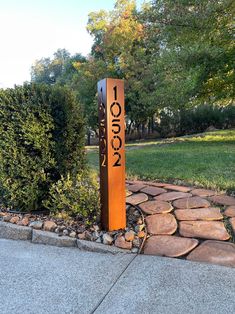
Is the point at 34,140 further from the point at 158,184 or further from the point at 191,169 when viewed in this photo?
the point at 191,169

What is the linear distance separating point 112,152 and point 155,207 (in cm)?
87

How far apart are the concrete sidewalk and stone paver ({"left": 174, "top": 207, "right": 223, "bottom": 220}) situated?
0.71 m

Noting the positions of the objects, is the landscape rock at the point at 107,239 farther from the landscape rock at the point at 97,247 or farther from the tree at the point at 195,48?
the tree at the point at 195,48

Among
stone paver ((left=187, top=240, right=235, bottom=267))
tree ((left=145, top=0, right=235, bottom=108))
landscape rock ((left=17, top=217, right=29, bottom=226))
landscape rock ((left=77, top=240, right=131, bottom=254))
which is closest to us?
stone paver ((left=187, top=240, right=235, bottom=267))

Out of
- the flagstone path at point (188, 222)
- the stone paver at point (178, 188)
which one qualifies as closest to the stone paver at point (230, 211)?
the flagstone path at point (188, 222)

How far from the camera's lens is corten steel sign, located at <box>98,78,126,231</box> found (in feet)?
8.71

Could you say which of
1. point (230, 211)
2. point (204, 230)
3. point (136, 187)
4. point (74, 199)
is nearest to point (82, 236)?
point (74, 199)

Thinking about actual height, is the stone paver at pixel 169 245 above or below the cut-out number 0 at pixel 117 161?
below

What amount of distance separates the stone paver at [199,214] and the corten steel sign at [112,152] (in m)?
0.61

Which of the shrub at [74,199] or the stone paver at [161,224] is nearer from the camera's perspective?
the stone paver at [161,224]

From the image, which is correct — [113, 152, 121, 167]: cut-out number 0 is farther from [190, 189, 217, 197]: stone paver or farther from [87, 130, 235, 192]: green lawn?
[87, 130, 235, 192]: green lawn

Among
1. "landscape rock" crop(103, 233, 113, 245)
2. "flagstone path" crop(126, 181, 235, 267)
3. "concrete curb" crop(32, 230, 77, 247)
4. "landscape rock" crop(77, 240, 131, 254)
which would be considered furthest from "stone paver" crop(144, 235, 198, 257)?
"concrete curb" crop(32, 230, 77, 247)

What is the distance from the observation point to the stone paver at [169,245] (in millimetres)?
2428

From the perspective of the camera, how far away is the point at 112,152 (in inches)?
106
